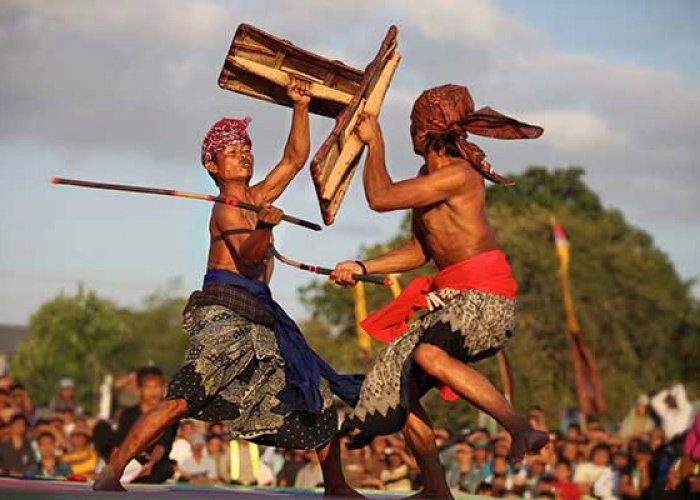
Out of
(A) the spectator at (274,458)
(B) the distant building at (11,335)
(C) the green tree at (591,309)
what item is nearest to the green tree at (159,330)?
(B) the distant building at (11,335)

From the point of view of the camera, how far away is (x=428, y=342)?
22.7 feet

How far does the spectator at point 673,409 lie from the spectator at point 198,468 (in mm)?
5666

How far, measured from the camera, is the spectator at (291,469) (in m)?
14.4

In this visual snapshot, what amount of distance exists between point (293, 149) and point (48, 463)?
22.5 feet

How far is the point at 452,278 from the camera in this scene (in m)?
7.07

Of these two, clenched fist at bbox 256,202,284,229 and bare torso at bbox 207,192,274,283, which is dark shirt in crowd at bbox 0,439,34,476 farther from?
clenched fist at bbox 256,202,284,229

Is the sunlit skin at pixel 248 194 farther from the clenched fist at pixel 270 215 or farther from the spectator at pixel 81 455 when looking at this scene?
the spectator at pixel 81 455

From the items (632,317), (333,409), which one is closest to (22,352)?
(632,317)

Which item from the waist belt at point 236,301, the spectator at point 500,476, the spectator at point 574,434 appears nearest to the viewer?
the waist belt at point 236,301


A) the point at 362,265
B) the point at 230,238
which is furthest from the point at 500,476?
the point at 362,265

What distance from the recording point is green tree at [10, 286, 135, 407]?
227ft

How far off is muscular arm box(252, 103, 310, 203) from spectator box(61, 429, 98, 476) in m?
6.56

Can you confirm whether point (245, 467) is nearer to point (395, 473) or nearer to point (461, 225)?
point (395, 473)

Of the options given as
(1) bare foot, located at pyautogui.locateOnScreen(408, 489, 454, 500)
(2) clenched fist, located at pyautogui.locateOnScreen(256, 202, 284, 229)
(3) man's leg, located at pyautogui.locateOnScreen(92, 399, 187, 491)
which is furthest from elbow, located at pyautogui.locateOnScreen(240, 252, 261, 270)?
(1) bare foot, located at pyautogui.locateOnScreen(408, 489, 454, 500)
